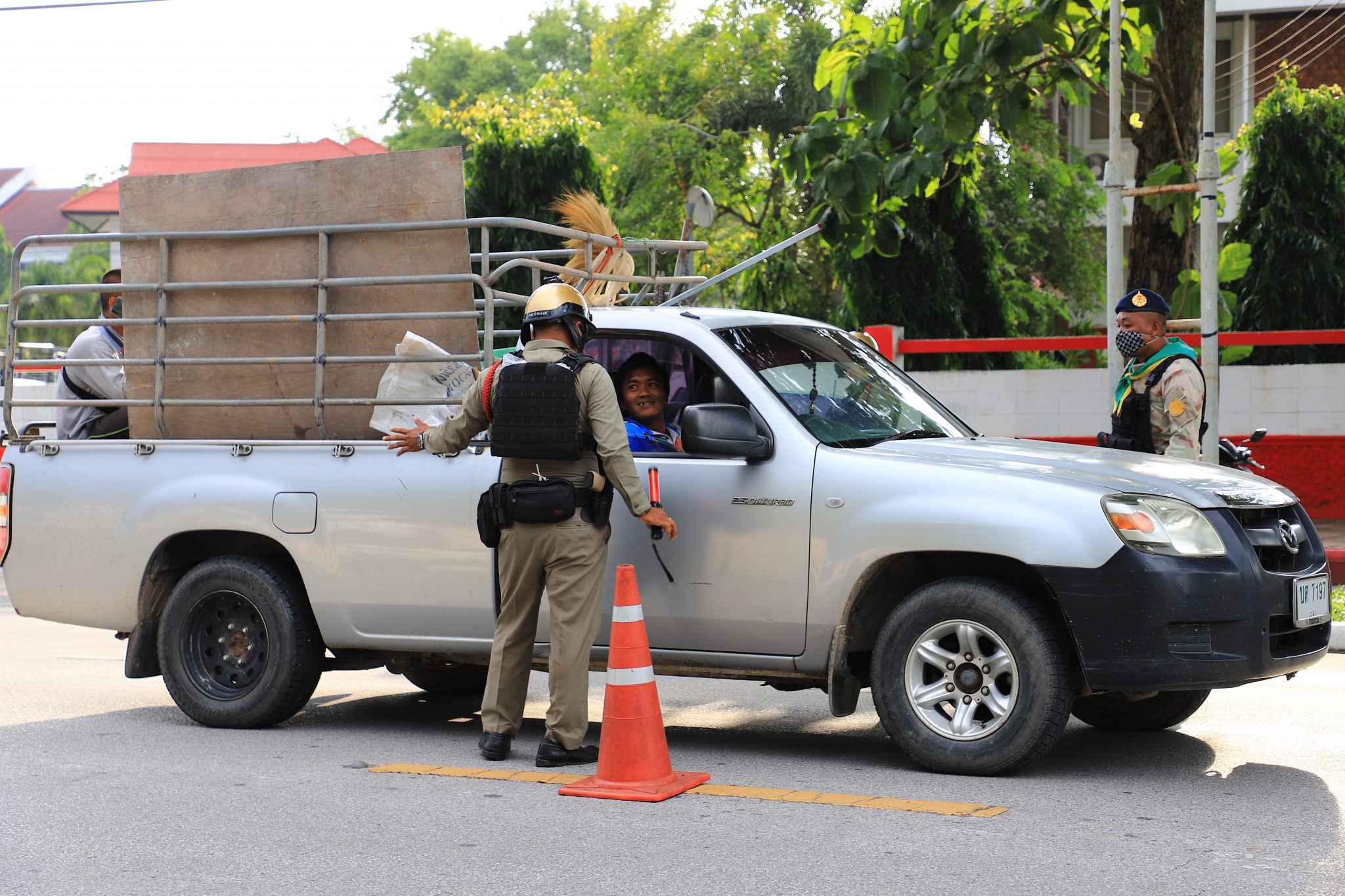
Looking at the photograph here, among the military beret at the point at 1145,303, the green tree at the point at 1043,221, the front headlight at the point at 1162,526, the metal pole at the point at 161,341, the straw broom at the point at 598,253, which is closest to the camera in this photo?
the front headlight at the point at 1162,526

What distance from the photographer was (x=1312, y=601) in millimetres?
5707

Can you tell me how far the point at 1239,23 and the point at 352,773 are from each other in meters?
27.8

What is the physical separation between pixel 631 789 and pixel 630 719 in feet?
0.82

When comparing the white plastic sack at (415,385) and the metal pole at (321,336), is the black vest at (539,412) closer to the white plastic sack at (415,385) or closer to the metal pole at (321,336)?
the white plastic sack at (415,385)

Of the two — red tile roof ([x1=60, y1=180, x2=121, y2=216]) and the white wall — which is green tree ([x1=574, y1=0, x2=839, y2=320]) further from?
red tile roof ([x1=60, y1=180, x2=121, y2=216])

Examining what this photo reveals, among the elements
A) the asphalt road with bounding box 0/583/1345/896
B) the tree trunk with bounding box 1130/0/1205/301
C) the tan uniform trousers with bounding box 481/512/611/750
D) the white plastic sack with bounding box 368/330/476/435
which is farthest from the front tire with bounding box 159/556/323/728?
the tree trunk with bounding box 1130/0/1205/301

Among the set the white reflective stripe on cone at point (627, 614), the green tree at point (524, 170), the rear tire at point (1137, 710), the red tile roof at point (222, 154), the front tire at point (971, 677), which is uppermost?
the red tile roof at point (222, 154)

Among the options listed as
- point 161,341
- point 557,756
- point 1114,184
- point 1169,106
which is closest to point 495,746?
point 557,756

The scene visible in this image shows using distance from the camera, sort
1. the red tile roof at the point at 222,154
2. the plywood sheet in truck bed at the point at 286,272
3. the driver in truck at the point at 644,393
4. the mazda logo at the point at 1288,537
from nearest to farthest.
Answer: the mazda logo at the point at 1288,537 → the driver in truck at the point at 644,393 → the plywood sheet in truck bed at the point at 286,272 → the red tile roof at the point at 222,154

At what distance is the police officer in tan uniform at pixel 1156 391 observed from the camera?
25.7 feet

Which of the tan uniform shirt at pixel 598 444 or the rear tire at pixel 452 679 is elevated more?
the tan uniform shirt at pixel 598 444

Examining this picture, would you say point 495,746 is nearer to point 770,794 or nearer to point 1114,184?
point 770,794

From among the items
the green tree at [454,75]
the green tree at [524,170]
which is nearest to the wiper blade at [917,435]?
the green tree at [524,170]

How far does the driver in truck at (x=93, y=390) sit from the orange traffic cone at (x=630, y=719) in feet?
10.4
